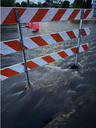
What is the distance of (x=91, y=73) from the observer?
9.64 feet

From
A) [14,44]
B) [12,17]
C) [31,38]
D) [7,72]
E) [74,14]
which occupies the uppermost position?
[74,14]

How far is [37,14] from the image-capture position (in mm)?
1897

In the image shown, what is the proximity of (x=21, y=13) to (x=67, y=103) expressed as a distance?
2.07 meters

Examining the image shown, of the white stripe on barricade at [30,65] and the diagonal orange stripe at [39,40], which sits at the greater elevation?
the diagonal orange stripe at [39,40]

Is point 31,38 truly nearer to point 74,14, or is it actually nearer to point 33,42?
point 33,42

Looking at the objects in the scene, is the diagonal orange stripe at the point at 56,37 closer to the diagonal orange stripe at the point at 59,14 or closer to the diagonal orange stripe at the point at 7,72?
the diagonal orange stripe at the point at 59,14

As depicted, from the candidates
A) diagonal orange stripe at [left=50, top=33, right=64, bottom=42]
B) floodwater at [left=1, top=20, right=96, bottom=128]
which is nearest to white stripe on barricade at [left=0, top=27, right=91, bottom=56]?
diagonal orange stripe at [left=50, top=33, right=64, bottom=42]

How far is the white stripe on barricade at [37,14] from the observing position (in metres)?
1.63

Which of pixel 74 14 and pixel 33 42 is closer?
pixel 33 42

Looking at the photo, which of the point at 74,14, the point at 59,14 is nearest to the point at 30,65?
the point at 59,14

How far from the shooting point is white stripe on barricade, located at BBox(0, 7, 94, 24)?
1629mm

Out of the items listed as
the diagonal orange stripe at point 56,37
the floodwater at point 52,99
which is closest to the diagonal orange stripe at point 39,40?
the diagonal orange stripe at point 56,37

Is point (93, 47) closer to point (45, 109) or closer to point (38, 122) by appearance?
point (45, 109)

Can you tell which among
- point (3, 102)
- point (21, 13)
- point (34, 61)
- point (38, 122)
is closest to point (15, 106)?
point (3, 102)
